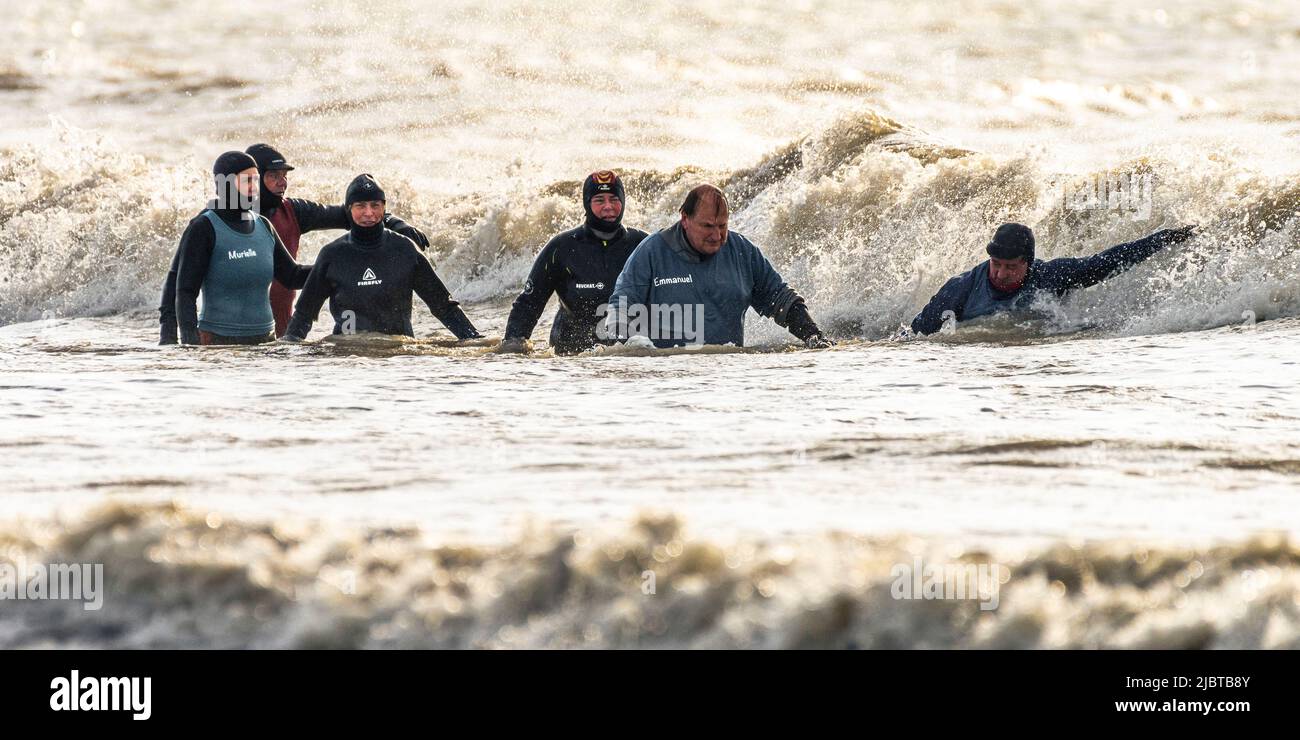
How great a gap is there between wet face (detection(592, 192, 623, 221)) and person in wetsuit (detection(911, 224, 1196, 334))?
207 centimetres

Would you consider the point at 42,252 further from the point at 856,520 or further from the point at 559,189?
the point at 856,520

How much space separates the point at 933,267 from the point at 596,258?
184 inches

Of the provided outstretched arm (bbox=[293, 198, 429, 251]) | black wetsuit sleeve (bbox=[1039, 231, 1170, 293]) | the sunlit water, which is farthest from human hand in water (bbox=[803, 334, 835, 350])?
outstretched arm (bbox=[293, 198, 429, 251])

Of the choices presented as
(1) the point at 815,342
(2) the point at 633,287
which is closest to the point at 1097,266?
(1) the point at 815,342

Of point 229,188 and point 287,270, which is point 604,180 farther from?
point 229,188

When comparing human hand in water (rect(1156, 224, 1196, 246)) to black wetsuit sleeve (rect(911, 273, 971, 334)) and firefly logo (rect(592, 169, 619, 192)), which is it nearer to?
black wetsuit sleeve (rect(911, 273, 971, 334))

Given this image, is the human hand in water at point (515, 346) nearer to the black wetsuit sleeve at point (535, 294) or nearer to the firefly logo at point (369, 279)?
the black wetsuit sleeve at point (535, 294)

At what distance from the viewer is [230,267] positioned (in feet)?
30.7

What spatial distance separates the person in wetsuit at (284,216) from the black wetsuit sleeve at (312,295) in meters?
0.78

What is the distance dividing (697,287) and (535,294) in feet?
4.76

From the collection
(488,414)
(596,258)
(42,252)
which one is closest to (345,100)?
(42,252)

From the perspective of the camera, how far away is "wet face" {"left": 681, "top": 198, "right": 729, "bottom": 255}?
843cm

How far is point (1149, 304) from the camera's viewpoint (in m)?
10.5
